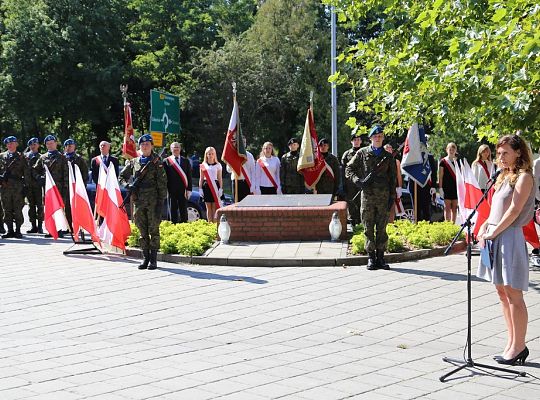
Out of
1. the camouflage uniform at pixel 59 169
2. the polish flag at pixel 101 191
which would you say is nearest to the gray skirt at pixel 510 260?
the polish flag at pixel 101 191

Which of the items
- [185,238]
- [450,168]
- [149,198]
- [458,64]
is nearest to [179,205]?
[185,238]

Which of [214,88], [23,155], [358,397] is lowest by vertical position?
[358,397]

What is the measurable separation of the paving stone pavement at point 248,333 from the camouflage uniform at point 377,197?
53 centimetres

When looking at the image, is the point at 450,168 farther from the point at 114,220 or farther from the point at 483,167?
the point at 114,220

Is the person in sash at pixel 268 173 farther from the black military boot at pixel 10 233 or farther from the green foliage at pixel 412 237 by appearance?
the black military boot at pixel 10 233

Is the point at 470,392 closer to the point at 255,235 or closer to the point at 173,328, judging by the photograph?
the point at 173,328

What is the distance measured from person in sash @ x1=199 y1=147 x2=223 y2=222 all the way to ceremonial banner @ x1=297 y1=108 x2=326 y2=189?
5.64 ft

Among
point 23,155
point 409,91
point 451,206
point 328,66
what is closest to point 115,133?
point 328,66

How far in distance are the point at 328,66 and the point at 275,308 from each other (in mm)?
31882

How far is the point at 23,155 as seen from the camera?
1773cm

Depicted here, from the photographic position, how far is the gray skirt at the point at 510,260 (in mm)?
6551

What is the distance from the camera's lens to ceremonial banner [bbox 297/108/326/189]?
55.4 feet

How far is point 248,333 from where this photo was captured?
806 centimetres

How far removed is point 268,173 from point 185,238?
3.84m
